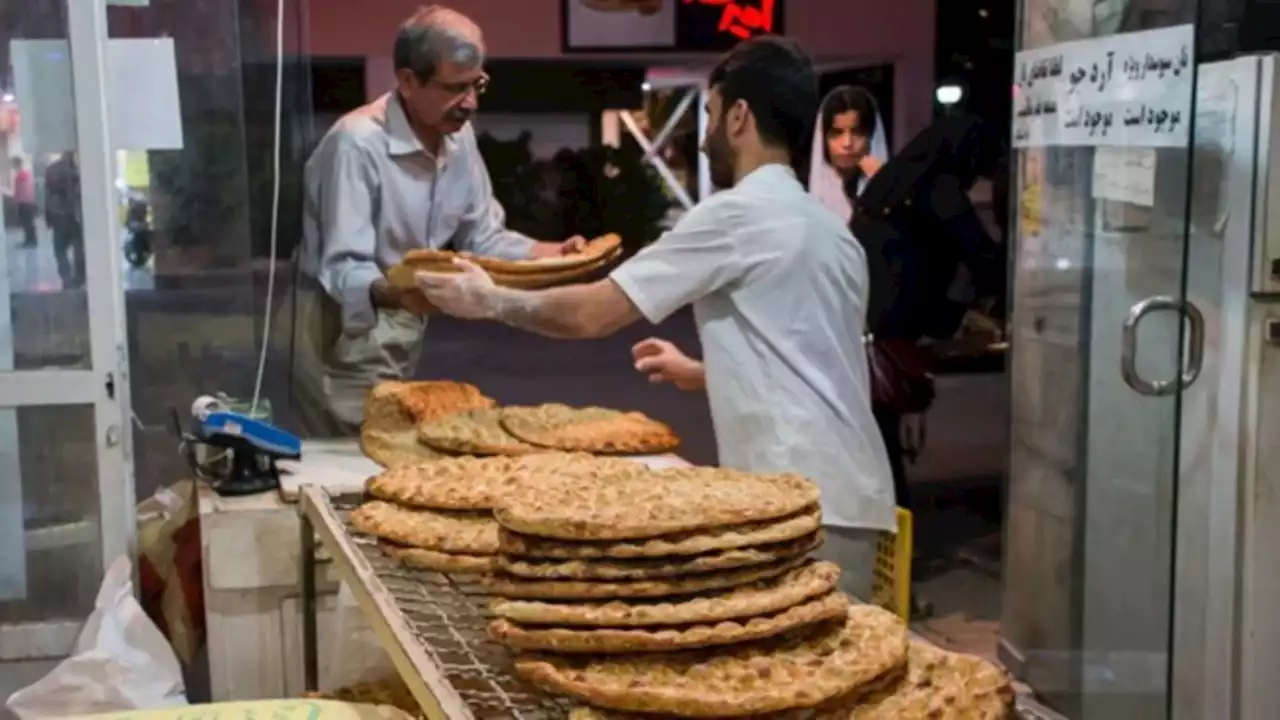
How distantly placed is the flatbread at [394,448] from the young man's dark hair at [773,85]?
676 millimetres

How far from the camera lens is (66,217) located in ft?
7.69

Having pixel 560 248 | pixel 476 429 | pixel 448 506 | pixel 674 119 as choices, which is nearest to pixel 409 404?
pixel 476 429

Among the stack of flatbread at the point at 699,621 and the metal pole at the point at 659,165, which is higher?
the metal pole at the point at 659,165

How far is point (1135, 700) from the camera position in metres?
2.70

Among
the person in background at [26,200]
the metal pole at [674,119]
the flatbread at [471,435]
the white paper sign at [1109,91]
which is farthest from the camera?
the metal pole at [674,119]

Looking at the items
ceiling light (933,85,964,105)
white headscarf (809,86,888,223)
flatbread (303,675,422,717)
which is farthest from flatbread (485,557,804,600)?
ceiling light (933,85,964,105)

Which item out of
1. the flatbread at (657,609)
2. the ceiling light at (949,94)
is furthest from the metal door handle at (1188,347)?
the ceiling light at (949,94)

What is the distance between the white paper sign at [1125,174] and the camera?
97.9 inches

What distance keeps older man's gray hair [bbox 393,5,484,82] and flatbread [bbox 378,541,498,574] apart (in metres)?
1.32

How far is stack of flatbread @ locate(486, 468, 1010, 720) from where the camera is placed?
1013mm

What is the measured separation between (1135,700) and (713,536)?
6.30 feet

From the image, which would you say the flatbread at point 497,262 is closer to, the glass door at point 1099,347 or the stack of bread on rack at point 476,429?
the stack of bread on rack at point 476,429

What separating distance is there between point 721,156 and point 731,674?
3.72 feet

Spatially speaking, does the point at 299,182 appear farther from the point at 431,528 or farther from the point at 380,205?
Result: the point at 431,528
